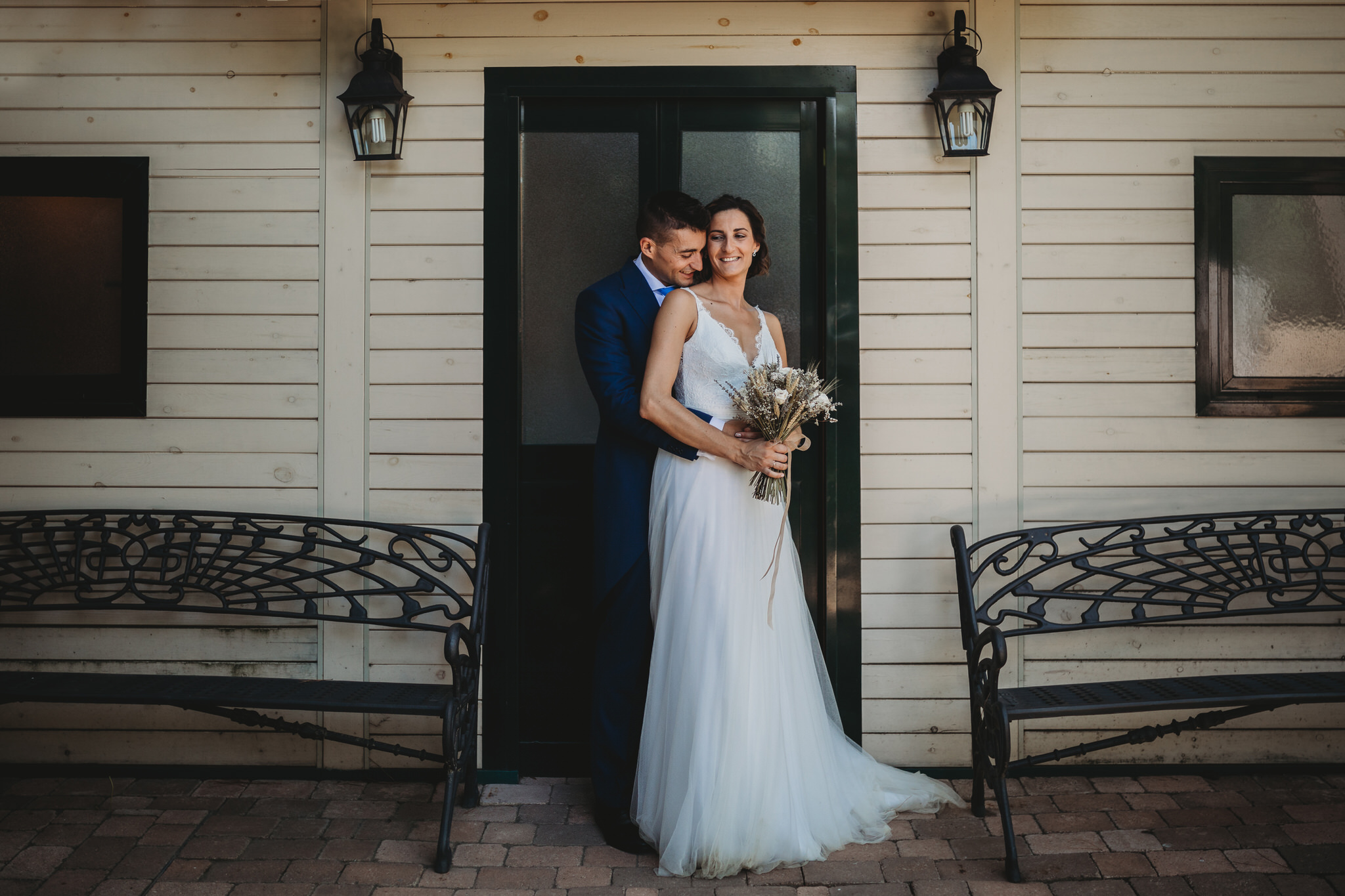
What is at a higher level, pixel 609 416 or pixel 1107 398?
pixel 1107 398

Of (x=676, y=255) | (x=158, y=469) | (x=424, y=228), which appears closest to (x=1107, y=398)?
(x=676, y=255)

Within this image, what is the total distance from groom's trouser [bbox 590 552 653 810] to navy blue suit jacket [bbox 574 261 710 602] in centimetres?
7

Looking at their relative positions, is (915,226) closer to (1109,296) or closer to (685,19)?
(1109,296)

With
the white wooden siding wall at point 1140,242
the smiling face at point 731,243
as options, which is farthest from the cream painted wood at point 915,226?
the smiling face at point 731,243

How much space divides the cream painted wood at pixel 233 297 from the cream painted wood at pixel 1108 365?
2.92 meters

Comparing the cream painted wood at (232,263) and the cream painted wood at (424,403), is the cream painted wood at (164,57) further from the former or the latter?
the cream painted wood at (424,403)

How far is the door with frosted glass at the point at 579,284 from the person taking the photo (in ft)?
11.7

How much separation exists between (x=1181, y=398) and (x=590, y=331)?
7.80 ft

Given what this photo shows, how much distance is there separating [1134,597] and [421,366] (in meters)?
2.93

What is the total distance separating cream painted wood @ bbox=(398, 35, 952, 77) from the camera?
138 inches

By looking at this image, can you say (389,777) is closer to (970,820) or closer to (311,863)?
(311,863)

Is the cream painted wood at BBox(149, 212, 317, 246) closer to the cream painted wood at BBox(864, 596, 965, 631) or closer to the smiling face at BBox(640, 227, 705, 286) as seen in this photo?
the smiling face at BBox(640, 227, 705, 286)

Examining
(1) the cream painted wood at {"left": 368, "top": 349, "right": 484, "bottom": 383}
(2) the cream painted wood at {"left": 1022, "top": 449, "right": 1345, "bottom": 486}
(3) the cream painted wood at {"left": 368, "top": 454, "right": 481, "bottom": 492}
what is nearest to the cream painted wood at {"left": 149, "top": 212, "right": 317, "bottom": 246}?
(1) the cream painted wood at {"left": 368, "top": 349, "right": 484, "bottom": 383}

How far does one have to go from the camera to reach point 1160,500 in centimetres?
355
